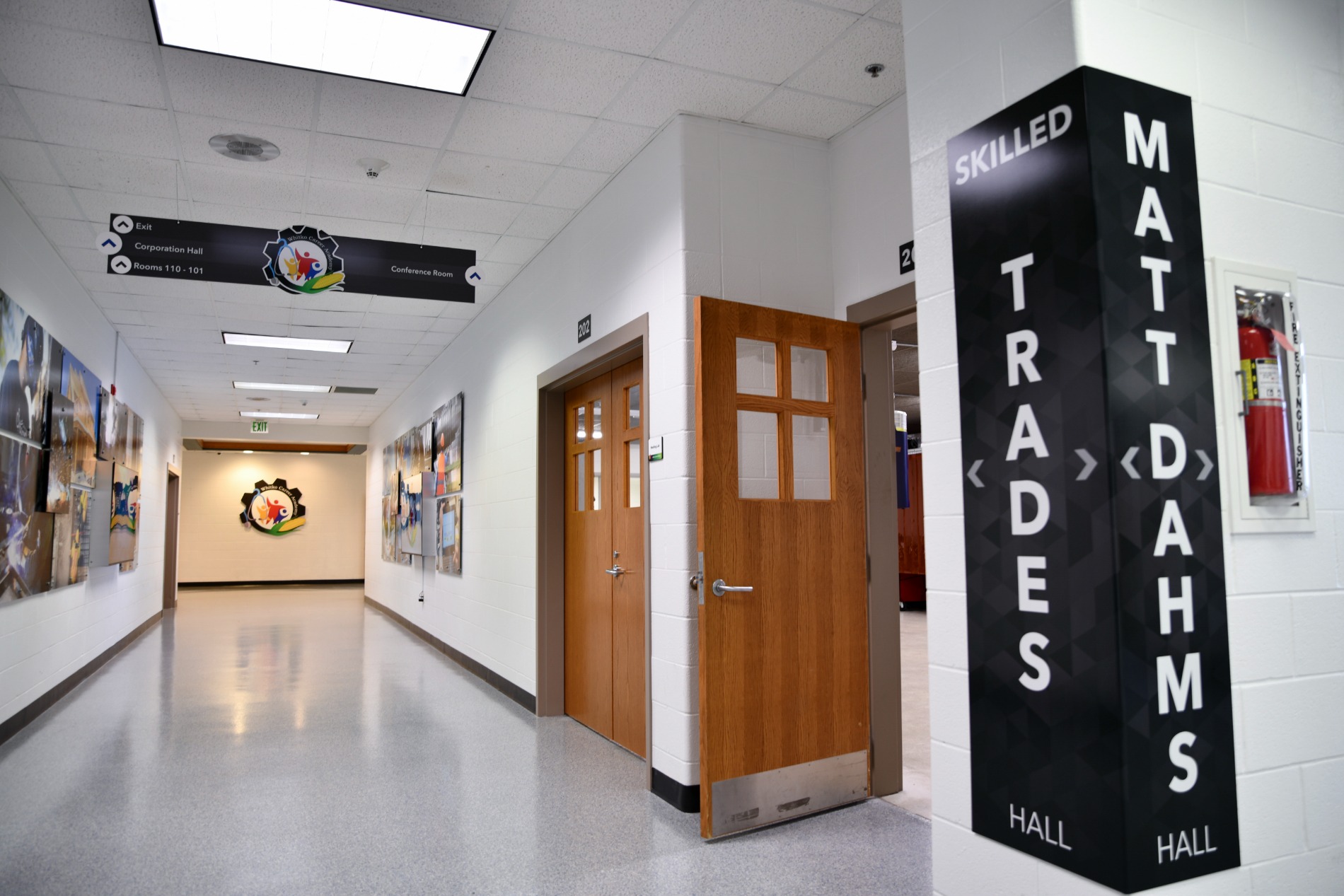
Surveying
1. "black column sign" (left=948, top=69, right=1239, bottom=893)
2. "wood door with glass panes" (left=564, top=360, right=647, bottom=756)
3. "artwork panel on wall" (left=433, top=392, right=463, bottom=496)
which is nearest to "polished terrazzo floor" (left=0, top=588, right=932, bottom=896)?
"wood door with glass panes" (left=564, top=360, right=647, bottom=756)

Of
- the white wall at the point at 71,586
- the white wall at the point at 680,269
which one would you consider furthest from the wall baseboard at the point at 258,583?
the white wall at the point at 680,269

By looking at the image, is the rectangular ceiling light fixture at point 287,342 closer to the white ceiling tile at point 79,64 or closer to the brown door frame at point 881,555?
the white ceiling tile at point 79,64

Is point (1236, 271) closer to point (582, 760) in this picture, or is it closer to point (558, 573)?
point (582, 760)

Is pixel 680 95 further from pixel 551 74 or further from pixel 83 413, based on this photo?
pixel 83 413

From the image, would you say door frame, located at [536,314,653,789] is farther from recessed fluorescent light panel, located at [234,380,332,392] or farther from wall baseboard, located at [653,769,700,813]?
recessed fluorescent light panel, located at [234,380,332,392]

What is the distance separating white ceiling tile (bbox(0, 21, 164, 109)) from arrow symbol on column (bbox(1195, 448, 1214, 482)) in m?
3.81

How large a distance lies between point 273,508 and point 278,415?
4537mm

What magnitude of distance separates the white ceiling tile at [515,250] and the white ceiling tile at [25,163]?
2412 mm

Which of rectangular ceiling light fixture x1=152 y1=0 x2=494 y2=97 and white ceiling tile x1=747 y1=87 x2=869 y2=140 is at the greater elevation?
white ceiling tile x1=747 y1=87 x2=869 y2=140

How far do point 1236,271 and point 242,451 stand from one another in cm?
1857

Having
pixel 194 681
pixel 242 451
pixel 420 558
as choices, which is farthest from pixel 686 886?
pixel 242 451

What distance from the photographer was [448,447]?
8.47 metres

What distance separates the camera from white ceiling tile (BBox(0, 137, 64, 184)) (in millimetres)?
4227

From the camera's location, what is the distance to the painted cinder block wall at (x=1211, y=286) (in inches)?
74.9
